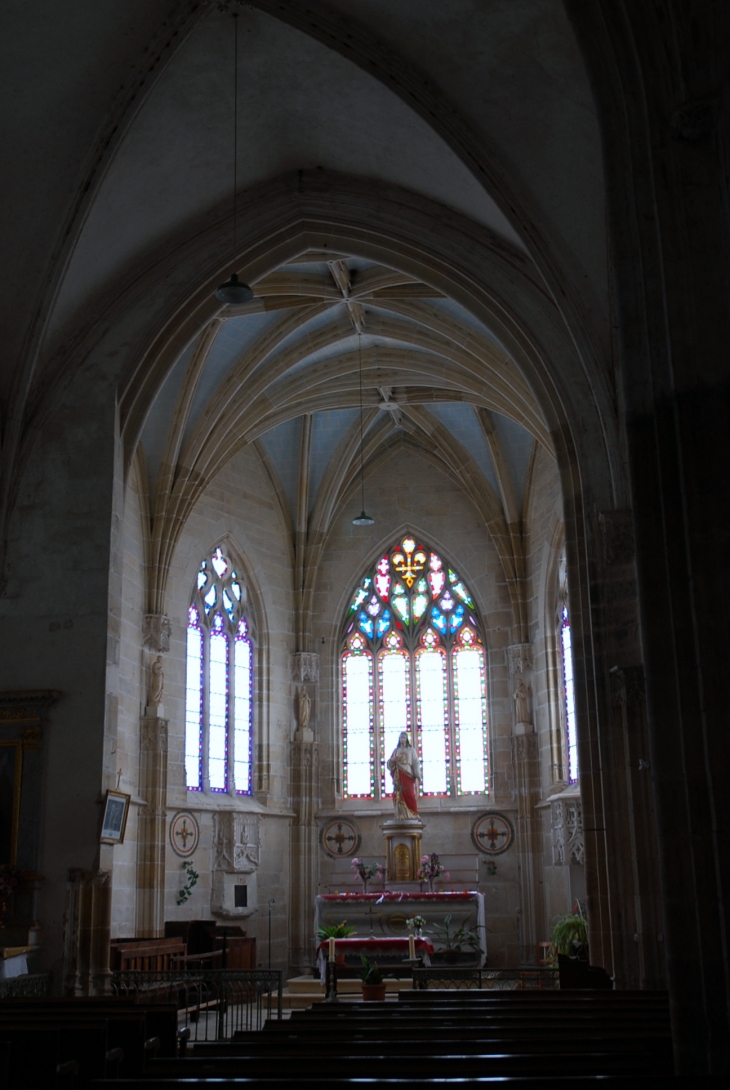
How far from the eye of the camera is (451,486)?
23.4 meters

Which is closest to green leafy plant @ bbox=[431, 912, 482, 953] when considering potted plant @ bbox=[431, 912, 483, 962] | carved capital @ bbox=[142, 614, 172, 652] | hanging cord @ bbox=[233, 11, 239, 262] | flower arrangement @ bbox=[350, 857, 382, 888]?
potted plant @ bbox=[431, 912, 483, 962]

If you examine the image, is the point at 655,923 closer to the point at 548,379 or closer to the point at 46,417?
the point at 548,379

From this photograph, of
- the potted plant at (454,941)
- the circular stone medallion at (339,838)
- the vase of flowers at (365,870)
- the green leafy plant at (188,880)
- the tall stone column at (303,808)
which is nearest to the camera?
the potted plant at (454,941)

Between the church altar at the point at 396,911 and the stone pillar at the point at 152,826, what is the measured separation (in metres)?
2.66

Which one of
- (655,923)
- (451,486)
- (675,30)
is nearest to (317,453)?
(451,486)

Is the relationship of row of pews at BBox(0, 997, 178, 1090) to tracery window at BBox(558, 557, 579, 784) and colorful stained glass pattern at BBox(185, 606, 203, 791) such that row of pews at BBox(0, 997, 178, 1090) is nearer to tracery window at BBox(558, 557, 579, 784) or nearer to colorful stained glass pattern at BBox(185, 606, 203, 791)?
colorful stained glass pattern at BBox(185, 606, 203, 791)

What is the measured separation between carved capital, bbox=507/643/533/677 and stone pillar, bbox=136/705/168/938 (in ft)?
22.1

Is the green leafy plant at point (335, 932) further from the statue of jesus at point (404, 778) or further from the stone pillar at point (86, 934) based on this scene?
the stone pillar at point (86, 934)

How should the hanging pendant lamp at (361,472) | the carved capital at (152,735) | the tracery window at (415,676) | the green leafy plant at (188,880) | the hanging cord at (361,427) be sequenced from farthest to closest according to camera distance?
the tracery window at (415,676)
the hanging pendant lamp at (361,472)
the hanging cord at (361,427)
the green leafy plant at (188,880)
the carved capital at (152,735)

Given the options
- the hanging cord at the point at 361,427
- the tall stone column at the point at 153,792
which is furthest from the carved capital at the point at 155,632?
the hanging cord at the point at 361,427

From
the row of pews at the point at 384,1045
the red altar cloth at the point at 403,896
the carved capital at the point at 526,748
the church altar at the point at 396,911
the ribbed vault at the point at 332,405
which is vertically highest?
the ribbed vault at the point at 332,405

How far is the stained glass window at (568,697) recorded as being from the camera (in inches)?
792

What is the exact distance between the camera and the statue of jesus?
2072cm

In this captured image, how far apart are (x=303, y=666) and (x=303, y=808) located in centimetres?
273
